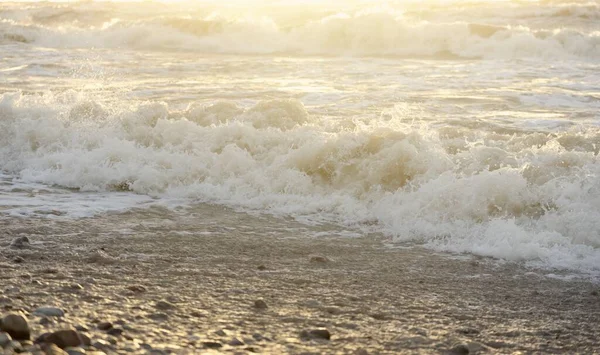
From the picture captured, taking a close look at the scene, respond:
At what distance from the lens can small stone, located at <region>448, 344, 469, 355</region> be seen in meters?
3.56

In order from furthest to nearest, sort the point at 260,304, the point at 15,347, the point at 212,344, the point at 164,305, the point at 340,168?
the point at 340,168, the point at 260,304, the point at 164,305, the point at 212,344, the point at 15,347

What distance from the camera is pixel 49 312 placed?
3662 millimetres

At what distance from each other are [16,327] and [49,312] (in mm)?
358

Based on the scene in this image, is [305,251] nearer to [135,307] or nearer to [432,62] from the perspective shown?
[135,307]

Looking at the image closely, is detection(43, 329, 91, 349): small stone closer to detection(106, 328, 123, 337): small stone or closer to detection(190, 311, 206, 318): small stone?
detection(106, 328, 123, 337): small stone

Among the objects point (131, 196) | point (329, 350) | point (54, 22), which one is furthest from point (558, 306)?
point (54, 22)

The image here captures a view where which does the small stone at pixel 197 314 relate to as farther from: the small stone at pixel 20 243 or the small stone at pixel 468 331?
the small stone at pixel 20 243

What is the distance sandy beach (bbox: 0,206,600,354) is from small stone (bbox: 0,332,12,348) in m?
0.04

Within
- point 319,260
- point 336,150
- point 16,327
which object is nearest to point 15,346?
point 16,327

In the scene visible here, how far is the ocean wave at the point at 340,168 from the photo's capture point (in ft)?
19.3

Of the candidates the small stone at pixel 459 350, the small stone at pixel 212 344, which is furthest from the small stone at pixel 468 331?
the small stone at pixel 212 344

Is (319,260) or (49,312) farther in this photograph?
(319,260)

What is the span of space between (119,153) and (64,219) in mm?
2280

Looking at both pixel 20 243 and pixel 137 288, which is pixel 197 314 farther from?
pixel 20 243
